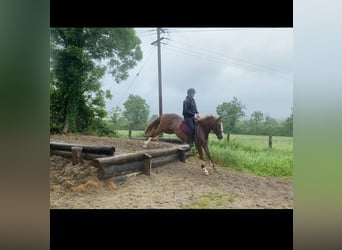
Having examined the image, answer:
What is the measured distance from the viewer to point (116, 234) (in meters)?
4.04

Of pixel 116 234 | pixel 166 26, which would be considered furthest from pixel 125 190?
pixel 166 26

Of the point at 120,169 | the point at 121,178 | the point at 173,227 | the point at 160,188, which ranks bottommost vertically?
the point at 173,227

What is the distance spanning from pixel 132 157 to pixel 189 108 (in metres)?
0.95

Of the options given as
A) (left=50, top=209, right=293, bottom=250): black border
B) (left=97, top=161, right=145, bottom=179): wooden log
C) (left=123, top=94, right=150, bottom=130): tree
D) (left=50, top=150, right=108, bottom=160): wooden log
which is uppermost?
(left=123, top=94, right=150, bottom=130): tree

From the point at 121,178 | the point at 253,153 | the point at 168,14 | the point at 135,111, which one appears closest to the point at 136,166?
the point at 121,178

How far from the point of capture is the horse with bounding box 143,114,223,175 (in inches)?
166

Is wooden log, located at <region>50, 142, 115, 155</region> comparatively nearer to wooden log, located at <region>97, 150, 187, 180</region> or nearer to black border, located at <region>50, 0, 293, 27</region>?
wooden log, located at <region>97, 150, 187, 180</region>

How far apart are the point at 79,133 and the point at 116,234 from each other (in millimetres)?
1333

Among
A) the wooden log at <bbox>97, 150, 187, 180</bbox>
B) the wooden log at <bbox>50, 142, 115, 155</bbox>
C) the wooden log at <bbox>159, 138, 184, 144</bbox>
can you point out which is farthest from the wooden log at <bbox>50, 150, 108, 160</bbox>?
the wooden log at <bbox>159, 138, 184, 144</bbox>

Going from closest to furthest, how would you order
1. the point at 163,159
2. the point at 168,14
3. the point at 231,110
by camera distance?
the point at 168,14 < the point at 231,110 < the point at 163,159

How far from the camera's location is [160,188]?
4176mm

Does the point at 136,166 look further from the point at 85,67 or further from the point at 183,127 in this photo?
the point at 85,67

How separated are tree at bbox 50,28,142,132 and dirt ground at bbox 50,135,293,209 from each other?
32cm
